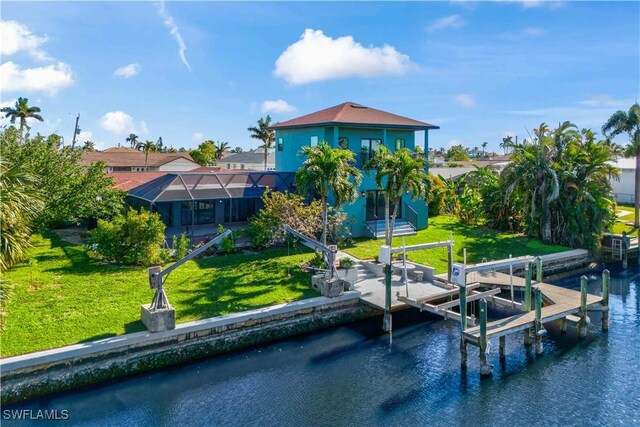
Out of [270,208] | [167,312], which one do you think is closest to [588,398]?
[167,312]

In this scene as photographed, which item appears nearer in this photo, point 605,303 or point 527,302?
point 527,302

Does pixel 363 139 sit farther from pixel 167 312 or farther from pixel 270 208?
pixel 167 312

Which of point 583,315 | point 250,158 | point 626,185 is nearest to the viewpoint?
point 583,315

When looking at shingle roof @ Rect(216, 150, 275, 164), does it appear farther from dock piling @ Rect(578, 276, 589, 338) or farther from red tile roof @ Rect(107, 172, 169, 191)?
dock piling @ Rect(578, 276, 589, 338)

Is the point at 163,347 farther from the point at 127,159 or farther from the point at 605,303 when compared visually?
the point at 127,159

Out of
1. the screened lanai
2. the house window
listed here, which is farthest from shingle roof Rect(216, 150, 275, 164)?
the house window

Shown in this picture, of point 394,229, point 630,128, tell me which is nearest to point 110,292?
point 394,229

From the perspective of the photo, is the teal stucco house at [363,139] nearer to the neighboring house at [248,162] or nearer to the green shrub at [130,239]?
the green shrub at [130,239]
